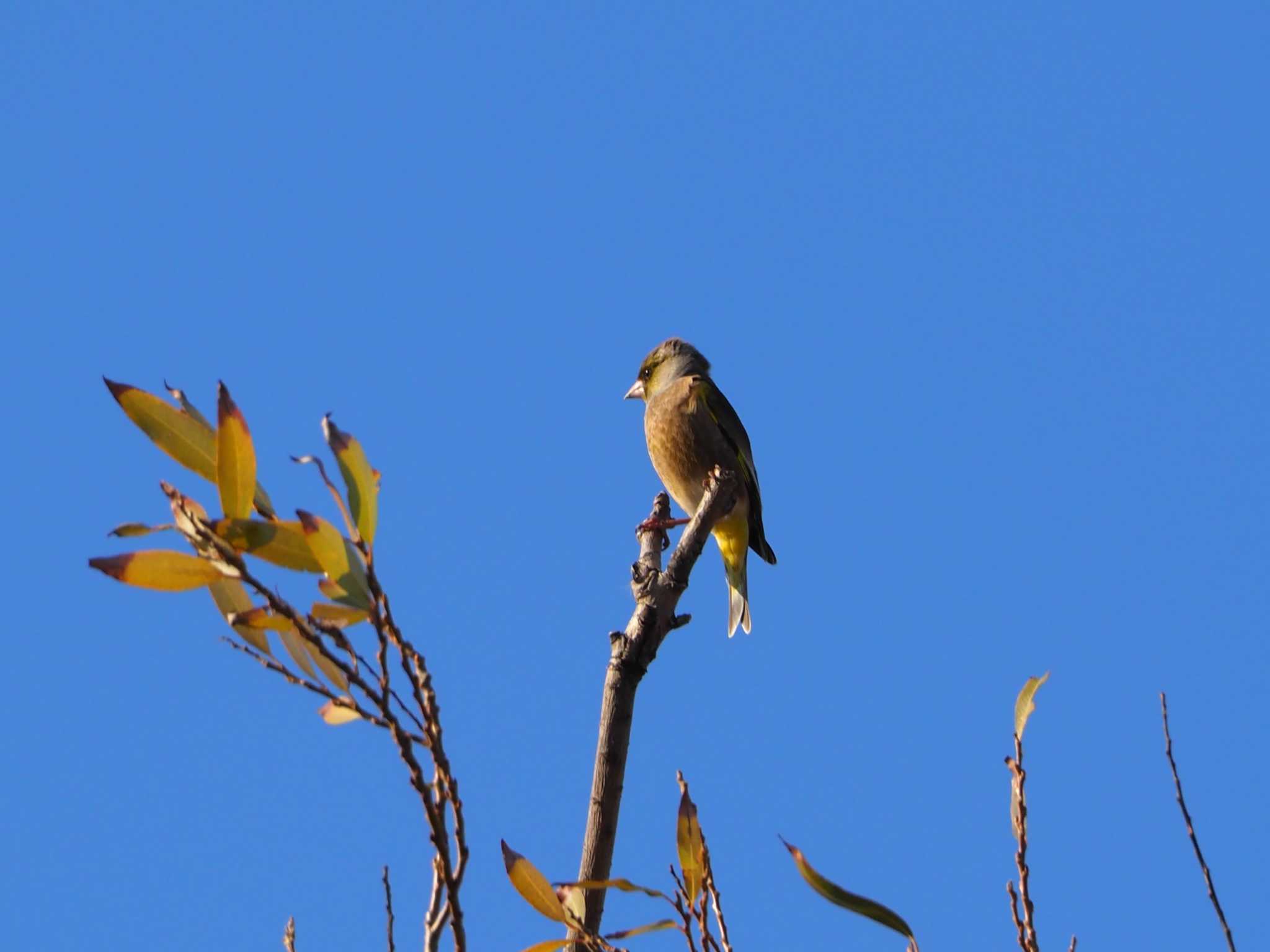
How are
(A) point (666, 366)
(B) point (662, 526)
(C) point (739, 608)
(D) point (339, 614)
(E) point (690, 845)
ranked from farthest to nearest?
(A) point (666, 366), (C) point (739, 608), (B) point (662, 526), (E) point (690, 845), (D) point (339, 614)

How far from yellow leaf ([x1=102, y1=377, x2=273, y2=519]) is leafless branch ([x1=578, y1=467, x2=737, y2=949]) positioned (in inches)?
32.8

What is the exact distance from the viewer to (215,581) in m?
1.91

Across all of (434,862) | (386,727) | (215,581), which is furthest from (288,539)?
(434,862)

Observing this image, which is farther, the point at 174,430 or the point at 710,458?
the point at 710,458

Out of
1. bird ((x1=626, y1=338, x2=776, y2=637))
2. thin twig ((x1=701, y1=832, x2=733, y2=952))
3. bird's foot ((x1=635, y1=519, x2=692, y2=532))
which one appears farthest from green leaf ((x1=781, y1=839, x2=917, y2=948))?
bird ((x1=626, y1=338, x2=776, y2=637))

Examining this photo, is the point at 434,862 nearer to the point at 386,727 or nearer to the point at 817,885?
the point at 386,727

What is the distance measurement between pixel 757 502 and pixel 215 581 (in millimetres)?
5462

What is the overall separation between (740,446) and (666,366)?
1.06 meters

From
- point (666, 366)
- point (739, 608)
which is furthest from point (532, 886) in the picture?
point (666, 366)

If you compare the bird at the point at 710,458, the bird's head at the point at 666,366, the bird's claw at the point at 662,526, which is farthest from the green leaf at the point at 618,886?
the bird's head at the point at 666,366

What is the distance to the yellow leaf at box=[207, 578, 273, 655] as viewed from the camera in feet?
6.41

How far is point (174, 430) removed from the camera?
75.2 inches

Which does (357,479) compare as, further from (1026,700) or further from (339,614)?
(1026,700)

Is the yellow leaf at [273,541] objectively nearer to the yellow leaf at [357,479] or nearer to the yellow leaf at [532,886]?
the yellow leaf at [357,479]
